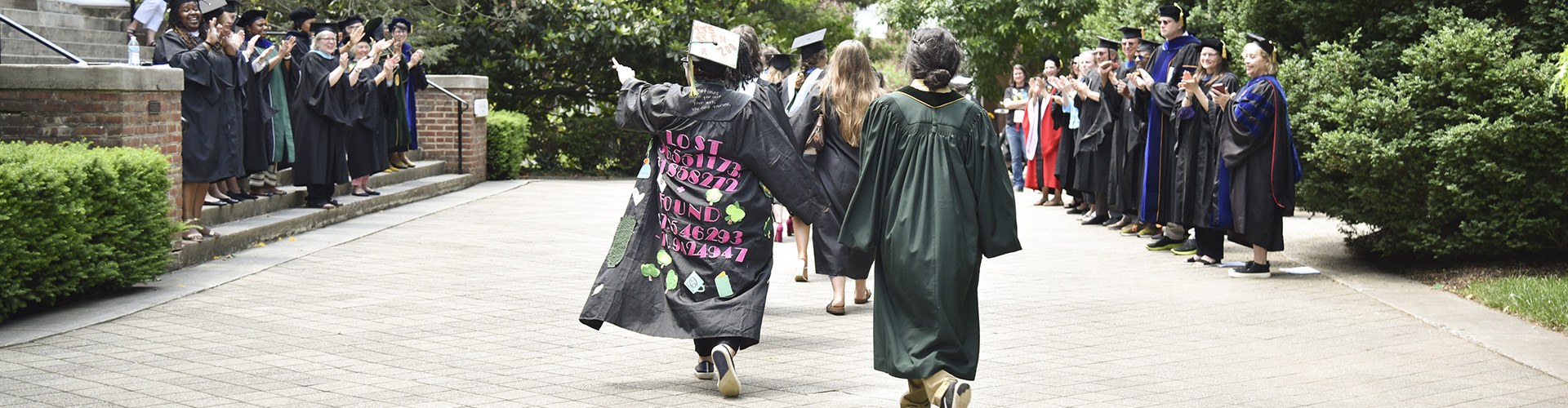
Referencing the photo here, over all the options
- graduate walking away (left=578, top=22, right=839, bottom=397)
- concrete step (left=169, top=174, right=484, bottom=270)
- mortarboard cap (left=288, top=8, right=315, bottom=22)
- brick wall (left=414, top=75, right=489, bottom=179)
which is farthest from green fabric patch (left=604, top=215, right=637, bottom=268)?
brick wall (left=414, top=75, right=489, bottom=179)

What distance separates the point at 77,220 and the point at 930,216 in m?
4.54

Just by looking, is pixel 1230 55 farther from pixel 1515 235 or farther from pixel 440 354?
pixel 440 354

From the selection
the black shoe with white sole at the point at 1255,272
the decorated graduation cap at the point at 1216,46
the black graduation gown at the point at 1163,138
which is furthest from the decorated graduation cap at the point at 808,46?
the black shoe with white sole at the point at 1255,272

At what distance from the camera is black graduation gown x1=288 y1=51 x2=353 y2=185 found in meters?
11.4

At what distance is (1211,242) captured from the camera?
9.36 m

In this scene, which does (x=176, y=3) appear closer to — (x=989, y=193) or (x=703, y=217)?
(x=703, y=217)

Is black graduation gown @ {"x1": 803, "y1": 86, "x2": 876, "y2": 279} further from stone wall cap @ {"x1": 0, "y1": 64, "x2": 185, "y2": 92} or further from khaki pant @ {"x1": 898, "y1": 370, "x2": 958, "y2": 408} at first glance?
stone wall cap @ {"x1": 0, "y1": 64, "x2": 185, "y2": 92}

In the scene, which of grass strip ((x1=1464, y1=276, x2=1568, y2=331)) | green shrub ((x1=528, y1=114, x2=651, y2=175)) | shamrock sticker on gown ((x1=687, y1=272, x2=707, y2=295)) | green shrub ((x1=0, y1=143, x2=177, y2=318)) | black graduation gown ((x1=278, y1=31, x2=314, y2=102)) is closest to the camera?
shamrock sticker on gown ((x1=687, y1=272, x2=707, y2=295))

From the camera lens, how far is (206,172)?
909 cm

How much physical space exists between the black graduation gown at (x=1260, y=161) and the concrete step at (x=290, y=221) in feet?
21.4

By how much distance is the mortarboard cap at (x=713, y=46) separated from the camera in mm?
5180

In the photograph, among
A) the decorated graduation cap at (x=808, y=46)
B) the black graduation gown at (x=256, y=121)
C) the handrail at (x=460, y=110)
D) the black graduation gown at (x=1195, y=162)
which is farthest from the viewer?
the handrail at (x=460, y=110)

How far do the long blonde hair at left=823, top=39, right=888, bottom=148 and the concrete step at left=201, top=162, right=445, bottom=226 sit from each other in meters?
5.15

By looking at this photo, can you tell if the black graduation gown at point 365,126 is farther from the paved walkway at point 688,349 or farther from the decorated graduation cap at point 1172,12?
the decorated graduation cap at point 1172,12
